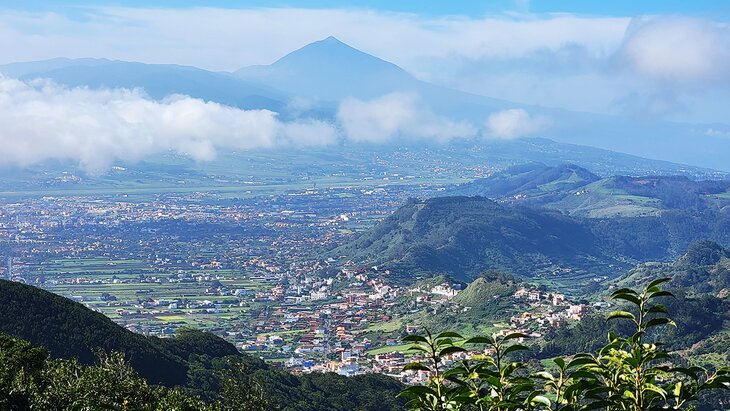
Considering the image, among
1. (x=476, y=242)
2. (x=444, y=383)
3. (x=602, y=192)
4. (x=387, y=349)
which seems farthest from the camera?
(x=602, y=192)

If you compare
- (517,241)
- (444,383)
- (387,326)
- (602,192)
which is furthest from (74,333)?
(602,192)

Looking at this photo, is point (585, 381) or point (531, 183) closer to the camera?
point (585, 381)

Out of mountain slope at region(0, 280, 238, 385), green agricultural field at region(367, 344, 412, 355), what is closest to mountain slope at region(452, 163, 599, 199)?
green agricultural field at region(367, 344, 412, 355)

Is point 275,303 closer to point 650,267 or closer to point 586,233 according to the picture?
point 650,267

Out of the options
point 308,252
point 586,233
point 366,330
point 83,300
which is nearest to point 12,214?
point 308,252

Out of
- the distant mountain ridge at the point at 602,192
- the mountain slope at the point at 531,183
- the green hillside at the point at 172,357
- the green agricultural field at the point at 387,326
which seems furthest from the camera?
the mountain slope at the point at 531,183

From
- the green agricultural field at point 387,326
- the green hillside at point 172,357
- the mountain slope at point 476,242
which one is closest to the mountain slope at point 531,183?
the mountain slope at point 476,242

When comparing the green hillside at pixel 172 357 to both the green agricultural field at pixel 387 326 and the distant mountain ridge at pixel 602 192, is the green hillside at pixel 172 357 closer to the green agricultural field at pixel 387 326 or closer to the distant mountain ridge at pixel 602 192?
the green agricultural field at pixel 387 326

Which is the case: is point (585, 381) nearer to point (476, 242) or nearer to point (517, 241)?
point (476, 242)

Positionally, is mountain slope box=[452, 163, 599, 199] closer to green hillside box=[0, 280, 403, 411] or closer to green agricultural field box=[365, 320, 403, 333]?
green agricultural field box=[365, 320, 403, 333]

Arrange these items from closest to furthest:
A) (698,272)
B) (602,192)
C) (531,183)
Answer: (698,272)
(602,192)
(531,183)

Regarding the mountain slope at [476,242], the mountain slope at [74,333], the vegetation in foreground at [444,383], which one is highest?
the vegetation in foreground at [444,383]
